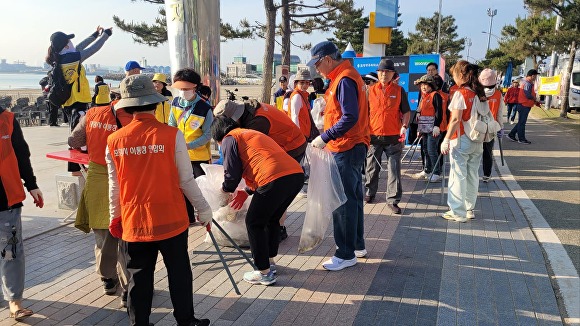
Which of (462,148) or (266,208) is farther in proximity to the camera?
(462,148)

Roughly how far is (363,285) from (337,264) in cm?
37

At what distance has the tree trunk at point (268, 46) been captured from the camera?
15.4 metres

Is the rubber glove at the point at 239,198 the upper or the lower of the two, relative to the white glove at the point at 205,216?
lower

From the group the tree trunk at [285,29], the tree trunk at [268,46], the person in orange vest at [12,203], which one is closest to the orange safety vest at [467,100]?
the person in orange vest at [12,203]

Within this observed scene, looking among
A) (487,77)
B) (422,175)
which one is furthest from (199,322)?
(422,175)

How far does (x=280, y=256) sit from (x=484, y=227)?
258cm

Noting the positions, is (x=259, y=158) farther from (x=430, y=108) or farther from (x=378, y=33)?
(x=378, y=33)

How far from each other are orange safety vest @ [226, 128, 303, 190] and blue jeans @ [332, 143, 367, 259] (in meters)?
0.71

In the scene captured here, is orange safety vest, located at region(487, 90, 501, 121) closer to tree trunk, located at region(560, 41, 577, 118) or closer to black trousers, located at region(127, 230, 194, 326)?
black trousers, located at region(127, 230, 194, 326)

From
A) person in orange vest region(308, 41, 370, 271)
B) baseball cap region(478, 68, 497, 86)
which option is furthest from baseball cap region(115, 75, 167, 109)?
baseball cap region(478, 68, 497, 86)

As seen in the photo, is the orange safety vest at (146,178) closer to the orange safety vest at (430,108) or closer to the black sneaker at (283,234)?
the black sneaker at (283,234)

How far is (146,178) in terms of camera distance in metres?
2.48

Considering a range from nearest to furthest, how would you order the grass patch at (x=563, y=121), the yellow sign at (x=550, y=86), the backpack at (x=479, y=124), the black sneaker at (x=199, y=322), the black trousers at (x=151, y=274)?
the black trousers at (x=151, y=274) → the black sneaker at (x=199, y=322) → the backpack at (x=479, y=124) → the grass patch at (x=563, y=121) → the yellow sign at (x=550, y=86)

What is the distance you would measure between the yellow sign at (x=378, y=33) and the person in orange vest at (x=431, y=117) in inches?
190
